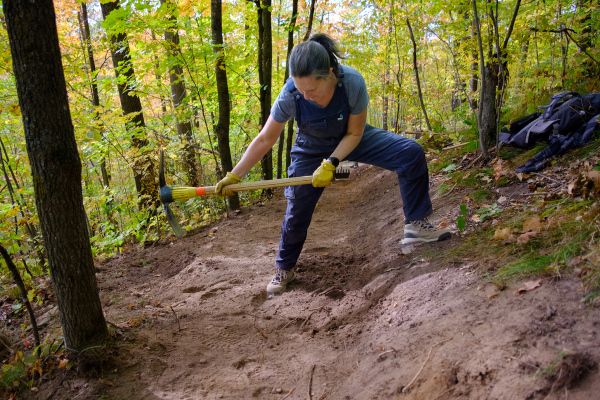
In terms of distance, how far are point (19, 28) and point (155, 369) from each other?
2.13 metres

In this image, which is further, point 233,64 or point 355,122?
point 233,64

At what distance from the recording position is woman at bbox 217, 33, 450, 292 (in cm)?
281

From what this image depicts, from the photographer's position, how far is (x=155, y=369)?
2.28 m

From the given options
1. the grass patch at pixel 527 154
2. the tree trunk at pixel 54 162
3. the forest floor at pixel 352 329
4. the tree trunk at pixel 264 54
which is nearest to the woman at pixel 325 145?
the forest floor at pixel 352 329

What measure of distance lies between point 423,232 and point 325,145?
1227 mm

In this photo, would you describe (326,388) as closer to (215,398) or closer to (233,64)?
(215,398)

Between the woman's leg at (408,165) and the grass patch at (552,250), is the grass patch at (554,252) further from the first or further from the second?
the woman's leg at (408,165)

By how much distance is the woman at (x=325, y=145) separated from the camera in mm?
2814

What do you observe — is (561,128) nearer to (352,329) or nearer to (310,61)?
(310,61)

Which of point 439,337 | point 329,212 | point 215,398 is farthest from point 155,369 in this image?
point 329,212

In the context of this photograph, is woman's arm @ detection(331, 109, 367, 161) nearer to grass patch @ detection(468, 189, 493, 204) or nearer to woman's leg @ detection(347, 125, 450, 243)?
woman's leg @ detection(347, 125, 450, 243)

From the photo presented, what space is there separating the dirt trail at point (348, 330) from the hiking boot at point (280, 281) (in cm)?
9

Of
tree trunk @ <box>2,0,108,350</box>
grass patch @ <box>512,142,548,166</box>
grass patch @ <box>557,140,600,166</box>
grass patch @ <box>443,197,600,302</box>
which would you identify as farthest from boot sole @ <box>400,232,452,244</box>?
tree trunk @ <box>2,0,108,350</box>

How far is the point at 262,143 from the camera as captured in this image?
3127 millimetres
